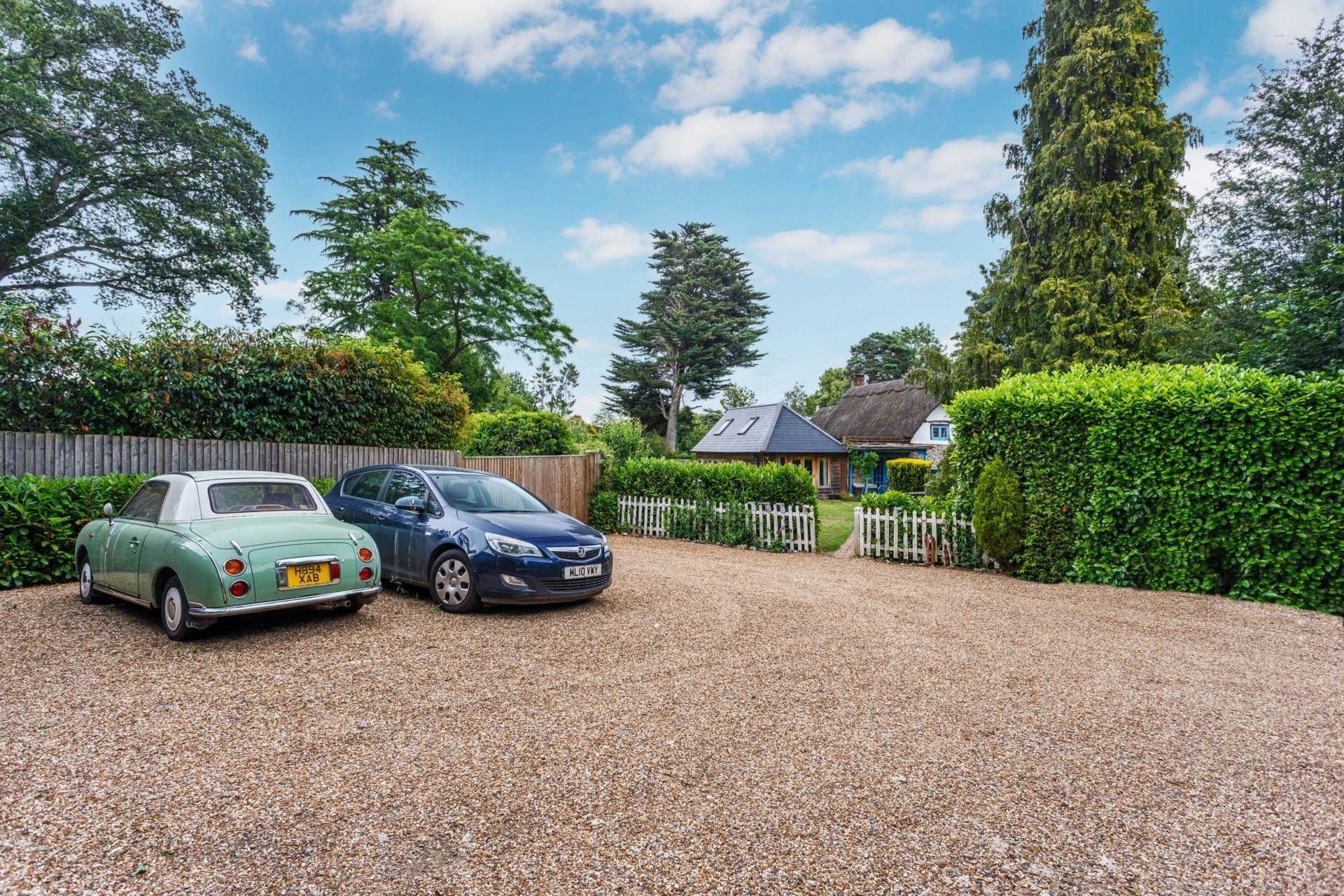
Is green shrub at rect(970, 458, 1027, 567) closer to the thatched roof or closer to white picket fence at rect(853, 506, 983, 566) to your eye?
white picket fence at rect(853, 506, 983, 566)

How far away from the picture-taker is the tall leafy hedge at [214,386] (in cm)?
807

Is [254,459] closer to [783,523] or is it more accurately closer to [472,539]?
[472,539]

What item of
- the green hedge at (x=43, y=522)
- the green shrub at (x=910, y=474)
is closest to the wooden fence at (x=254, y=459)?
the green hedge at (x=43, y=522)

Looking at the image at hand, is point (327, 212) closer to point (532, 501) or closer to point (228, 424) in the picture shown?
point (228, 424)

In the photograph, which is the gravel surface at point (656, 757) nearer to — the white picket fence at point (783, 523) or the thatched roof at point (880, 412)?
the white picket fence at point (783, 523)

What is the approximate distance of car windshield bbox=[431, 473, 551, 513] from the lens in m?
7.28

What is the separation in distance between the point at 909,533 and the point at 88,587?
11.0m

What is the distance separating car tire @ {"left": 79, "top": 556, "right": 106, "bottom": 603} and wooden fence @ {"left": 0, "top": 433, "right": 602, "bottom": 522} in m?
2.49

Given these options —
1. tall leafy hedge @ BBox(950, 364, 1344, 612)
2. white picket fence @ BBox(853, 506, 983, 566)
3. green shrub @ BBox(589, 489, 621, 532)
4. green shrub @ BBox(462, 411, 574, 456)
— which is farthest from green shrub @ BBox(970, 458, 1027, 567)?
green shrub @ BBox(462, 411, 574, 456)

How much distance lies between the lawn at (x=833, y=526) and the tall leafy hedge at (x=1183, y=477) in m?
4.14

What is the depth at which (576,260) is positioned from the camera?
68.2 feet

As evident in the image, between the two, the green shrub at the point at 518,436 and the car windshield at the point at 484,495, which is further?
the green shrub at the point at 518,436

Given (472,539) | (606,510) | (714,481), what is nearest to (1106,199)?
(714,481)

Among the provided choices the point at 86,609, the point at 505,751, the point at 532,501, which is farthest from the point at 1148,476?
the point at 86,609
